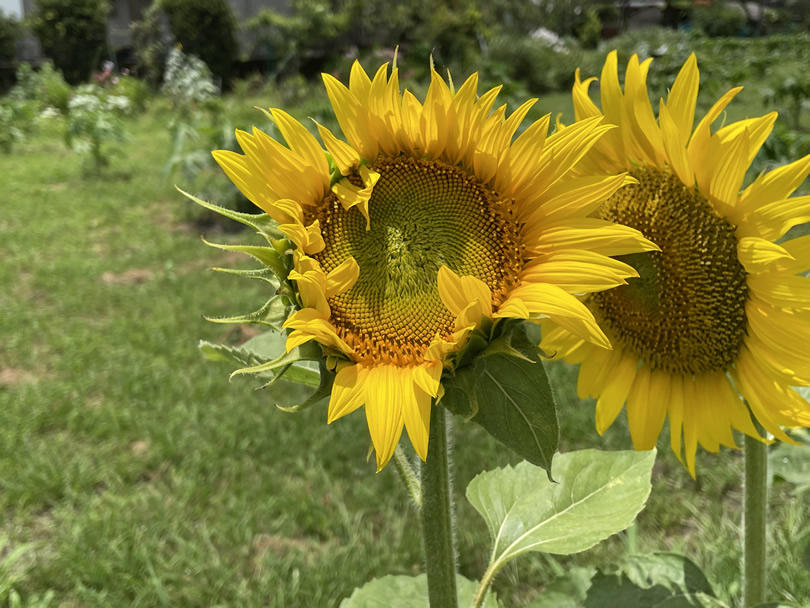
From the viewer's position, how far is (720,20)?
11.4 meters

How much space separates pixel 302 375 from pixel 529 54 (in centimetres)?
925

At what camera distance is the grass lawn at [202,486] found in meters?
1.92

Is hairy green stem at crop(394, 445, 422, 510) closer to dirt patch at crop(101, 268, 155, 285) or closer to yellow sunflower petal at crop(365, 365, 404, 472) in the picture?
yellow sunflower petal at crop(365, 365, 404, 472)

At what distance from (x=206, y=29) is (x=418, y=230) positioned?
12697 millimetres

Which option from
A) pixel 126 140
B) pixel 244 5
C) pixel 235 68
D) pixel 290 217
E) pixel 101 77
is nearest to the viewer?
pixel 290 217

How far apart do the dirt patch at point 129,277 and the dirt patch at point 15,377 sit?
3.38 ft

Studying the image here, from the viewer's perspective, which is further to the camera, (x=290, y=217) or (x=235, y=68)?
(x=235, y=68)

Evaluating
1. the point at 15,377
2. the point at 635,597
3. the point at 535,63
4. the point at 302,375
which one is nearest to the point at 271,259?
the point at 302,375

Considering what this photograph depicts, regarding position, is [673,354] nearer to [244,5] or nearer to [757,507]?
[757,507]

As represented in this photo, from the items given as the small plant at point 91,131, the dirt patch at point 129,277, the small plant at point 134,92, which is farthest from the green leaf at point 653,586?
the small plant at point 134,92

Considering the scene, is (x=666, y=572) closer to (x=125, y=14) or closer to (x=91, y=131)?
(x=91, y=131)

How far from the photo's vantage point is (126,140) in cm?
746

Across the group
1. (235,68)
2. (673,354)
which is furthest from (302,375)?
(235,68)

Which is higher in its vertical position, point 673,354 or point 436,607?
point 673,354
